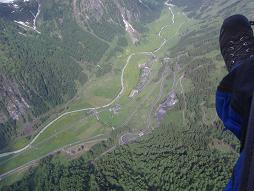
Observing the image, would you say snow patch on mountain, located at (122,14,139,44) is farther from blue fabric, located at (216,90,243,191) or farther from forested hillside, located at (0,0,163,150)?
blue fabric, located at (216,90,243,191)

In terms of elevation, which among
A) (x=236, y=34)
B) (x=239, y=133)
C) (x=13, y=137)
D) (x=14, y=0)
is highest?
(x=14, y=0)

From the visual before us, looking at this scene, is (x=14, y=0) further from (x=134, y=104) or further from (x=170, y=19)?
(x=134, y=104)

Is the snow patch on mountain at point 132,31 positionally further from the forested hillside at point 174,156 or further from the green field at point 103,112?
the forested hillside at point 174,156

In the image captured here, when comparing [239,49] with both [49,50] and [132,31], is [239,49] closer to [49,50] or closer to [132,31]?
[49,50]

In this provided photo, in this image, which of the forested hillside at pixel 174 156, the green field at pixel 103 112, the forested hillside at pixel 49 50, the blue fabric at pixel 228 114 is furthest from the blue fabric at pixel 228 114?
the forested hillside at pixel 49 50

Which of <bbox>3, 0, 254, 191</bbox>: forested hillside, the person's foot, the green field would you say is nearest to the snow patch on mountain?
the green field

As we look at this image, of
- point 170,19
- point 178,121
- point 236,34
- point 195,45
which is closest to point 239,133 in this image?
point 236,34

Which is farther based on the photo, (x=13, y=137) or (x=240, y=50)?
(x=13, y=137)
